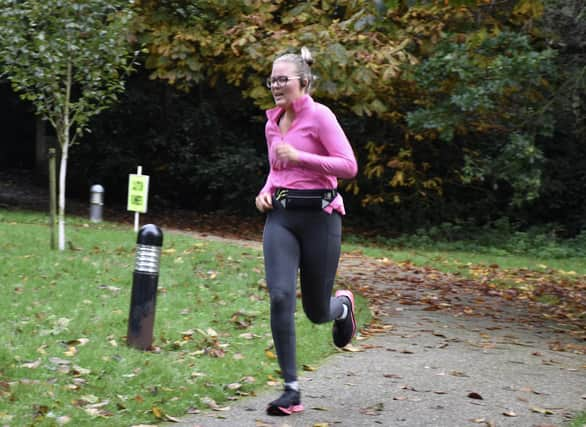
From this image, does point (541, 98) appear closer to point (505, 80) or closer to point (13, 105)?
point (505, 80)

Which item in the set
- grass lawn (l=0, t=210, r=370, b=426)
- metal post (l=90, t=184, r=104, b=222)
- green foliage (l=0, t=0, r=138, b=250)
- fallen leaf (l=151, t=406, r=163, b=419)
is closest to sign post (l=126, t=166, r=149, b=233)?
green foliage (l=0, t=0, r=138, b=250)

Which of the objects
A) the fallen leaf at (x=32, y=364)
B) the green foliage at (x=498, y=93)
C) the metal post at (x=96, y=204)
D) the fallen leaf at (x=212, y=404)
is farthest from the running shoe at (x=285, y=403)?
the metal post at (x=96, y=204)

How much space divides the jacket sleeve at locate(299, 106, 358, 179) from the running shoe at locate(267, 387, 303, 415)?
125 centimetres

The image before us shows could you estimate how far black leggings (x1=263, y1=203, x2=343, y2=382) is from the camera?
5230 mm

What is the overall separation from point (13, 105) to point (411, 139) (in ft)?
46.4

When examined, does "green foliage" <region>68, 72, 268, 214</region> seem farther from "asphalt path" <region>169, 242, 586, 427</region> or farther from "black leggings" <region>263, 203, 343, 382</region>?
"black leggings" <region>263, 203, 343, 382</region>

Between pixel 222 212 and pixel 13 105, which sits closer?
pixel 222 212

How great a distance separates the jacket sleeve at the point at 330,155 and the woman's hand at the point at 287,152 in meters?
0.03

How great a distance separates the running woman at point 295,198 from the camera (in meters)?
5.20

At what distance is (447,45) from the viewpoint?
14.9 metres

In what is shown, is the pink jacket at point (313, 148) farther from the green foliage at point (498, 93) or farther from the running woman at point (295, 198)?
the green foliage at point (498, 93)

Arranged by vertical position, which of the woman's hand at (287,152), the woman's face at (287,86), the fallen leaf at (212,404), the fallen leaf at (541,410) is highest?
the woman's face at (287,86)

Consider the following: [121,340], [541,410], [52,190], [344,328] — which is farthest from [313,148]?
[52,190]

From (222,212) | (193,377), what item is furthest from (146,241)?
(222,212)
